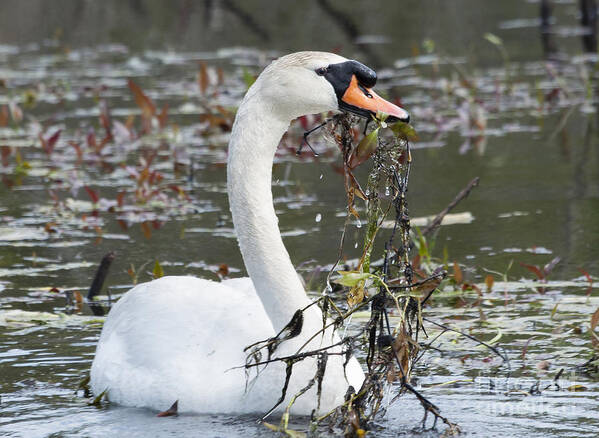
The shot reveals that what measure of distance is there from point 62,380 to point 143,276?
1951mm

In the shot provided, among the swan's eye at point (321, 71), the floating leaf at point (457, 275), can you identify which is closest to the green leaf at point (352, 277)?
the swan's eye at point (321, 71)

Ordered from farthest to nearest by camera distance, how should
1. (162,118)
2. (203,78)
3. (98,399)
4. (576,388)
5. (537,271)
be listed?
(203,78)
(162,118)
(537,271)
(98,399)
(576,388)

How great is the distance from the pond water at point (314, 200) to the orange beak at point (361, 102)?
495 millimetres

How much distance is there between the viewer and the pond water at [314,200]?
5270mm

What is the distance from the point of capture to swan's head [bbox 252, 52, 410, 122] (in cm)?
491

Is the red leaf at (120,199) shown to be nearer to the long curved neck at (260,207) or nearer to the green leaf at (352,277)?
the long curved neck at (260,207)

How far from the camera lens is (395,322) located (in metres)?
6.32

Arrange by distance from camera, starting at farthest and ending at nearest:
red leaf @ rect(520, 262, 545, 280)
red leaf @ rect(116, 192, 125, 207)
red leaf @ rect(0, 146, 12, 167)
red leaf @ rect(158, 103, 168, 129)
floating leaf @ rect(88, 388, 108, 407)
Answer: red leaf @ rect(158, 103, 168, 129) → red leaf @ rect(0, 146, 12, 167) → red leaf @ rect(116, 192, 125, 207) → red leaf @ rect(520, 262, 545, 280) → floating leaf @ rect(88, 388, 108, 407)

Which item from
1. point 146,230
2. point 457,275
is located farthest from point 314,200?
point 457,275

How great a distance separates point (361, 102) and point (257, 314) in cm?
109

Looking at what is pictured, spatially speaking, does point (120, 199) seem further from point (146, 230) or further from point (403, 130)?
point (403, 130)

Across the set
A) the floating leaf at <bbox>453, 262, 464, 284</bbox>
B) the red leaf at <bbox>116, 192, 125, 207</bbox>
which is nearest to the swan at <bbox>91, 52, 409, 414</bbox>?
the floating leaf at <bbox>453, 262, 464, 284</bbox>

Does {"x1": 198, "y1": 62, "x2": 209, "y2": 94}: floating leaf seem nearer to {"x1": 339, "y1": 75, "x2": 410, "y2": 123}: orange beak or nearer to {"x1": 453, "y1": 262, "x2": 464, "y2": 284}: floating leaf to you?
{"x1": 453, "y1": 262, "x2": 464, "y2": 284}: floating leaf

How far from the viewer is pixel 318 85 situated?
494 cm
